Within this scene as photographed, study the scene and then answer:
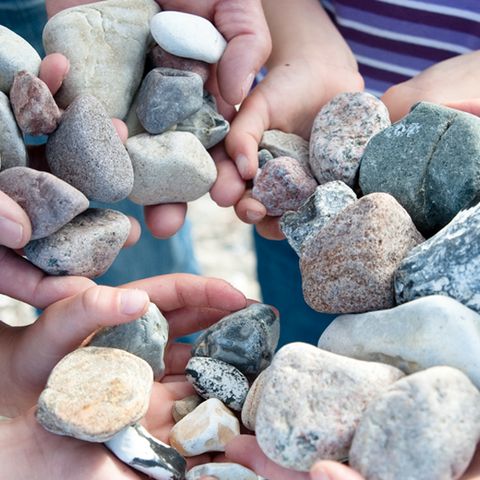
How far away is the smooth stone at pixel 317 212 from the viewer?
106 cm

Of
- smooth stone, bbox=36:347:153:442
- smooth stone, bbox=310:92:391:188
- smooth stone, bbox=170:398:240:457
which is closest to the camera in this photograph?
smooth stone, bbox=36:347:153:442

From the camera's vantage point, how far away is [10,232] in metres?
0.95

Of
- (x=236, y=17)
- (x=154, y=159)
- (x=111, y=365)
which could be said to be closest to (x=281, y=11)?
(x=236, y=17)

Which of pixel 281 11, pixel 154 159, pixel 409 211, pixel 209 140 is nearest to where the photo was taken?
pixel 409 211

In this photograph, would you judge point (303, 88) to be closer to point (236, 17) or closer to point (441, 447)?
point (236, 17)

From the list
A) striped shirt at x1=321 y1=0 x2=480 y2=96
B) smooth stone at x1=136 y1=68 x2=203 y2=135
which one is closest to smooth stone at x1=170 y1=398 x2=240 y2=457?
smooth stone at x1=136 y1=68 x2=203 y2=135

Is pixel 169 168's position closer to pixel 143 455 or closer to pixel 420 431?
pixel 143 455

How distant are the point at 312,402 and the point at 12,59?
0.70 metres

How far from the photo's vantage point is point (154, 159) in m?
1.16

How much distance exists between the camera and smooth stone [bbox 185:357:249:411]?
38.6 inches

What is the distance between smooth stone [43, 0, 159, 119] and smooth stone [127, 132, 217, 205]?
0.10 m

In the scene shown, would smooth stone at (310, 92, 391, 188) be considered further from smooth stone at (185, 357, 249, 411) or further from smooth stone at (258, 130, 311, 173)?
Result: smooth stone at (185, 357, 249, 411)

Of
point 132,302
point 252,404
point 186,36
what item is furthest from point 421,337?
point 186,36

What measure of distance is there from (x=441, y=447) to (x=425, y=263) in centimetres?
26
